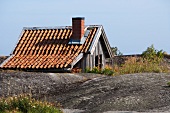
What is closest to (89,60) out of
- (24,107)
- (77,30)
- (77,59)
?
(77,59)

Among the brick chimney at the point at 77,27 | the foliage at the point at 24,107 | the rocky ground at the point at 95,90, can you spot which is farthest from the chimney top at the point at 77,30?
the foliage at the point at 24,107

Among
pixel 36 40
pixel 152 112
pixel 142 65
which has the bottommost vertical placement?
pixel 152 112

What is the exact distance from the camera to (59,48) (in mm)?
30188

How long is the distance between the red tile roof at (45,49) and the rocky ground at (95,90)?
6.25m

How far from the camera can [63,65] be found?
90.6 feet

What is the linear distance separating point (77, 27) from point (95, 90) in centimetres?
1404

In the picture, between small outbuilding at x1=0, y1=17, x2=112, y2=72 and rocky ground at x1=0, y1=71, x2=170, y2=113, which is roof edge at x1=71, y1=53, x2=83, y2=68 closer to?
small outbuilding at x1=0, y1=17, x2=112, y2=72

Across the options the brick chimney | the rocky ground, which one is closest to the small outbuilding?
the brick chimney

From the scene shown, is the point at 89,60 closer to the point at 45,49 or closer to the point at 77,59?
the point at 77,59

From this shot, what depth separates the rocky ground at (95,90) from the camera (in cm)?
1438

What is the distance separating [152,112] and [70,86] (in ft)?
23.2

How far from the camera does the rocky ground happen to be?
47.2 ft

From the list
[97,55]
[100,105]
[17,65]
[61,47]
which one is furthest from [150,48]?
[100,105]

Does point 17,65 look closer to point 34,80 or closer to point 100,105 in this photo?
point 34,80
